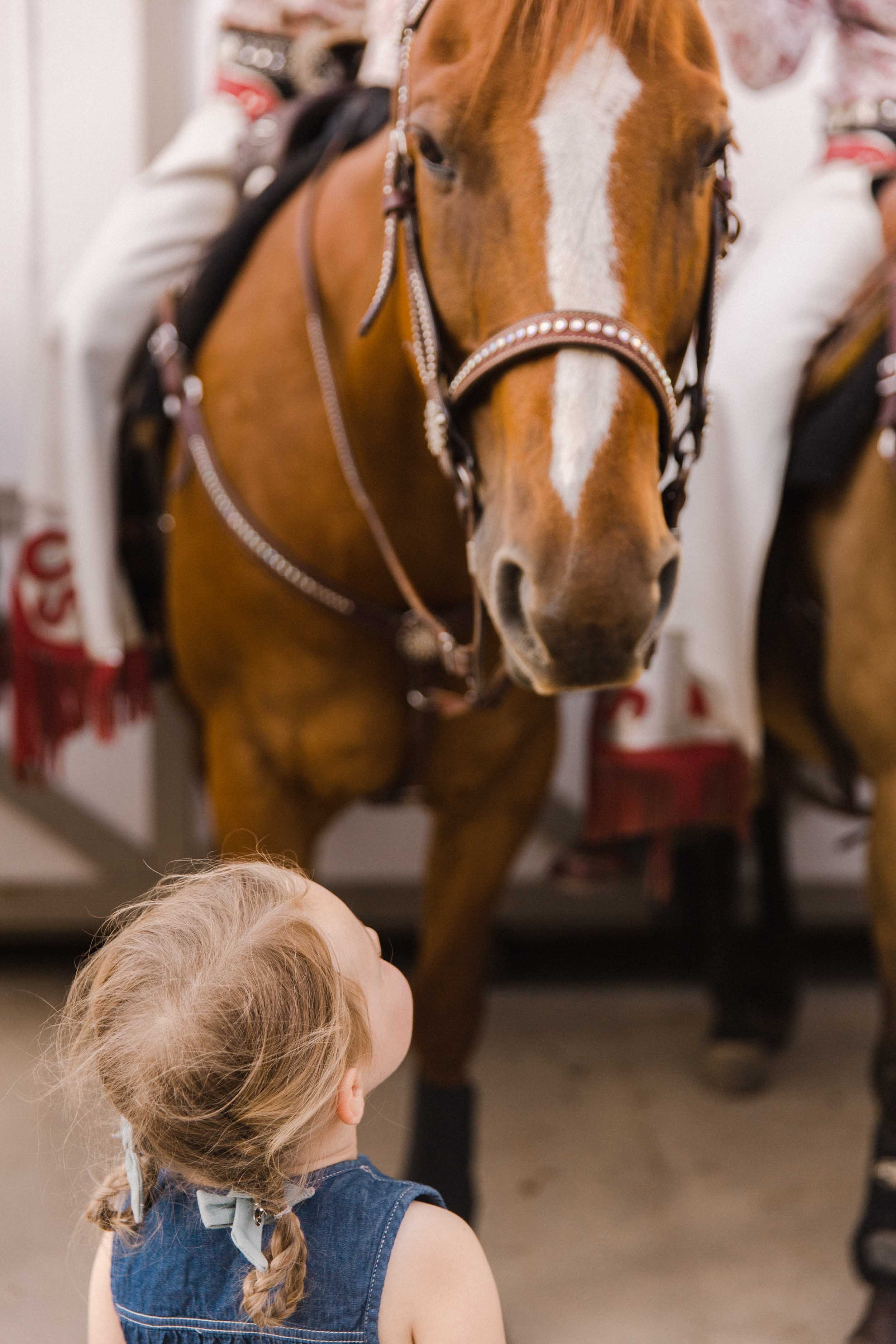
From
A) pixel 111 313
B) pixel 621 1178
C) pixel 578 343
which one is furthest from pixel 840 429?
pixel 621 1178

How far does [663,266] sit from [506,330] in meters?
0.13

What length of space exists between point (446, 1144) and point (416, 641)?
67 centimetres

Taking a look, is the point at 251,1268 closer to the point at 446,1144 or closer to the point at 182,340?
the point at 446,1144

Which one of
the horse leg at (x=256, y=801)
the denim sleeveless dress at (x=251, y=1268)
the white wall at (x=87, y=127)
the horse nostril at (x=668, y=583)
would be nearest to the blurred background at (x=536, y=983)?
the white wall at (x=87, y=127)

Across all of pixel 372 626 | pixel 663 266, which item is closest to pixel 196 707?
pixel 372 626

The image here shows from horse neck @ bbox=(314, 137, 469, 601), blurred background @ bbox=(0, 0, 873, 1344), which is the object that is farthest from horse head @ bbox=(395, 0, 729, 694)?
blurred background @ bbox=(0, 0, 873, 1344)

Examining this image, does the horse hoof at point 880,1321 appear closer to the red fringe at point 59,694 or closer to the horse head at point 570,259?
the horse head at point 570,259

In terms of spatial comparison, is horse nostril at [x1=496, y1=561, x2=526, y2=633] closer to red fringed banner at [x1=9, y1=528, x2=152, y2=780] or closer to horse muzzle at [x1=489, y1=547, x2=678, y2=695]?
horse muzzle at [x1=489, y1=547, x2=678, y2=695]

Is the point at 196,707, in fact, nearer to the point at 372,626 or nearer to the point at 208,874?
the point at 372,626

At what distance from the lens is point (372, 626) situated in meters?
1.34

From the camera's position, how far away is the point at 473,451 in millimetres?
982

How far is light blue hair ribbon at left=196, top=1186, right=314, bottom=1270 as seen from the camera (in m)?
0.71

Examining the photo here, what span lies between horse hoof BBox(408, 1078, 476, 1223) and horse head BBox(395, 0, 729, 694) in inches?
32.6

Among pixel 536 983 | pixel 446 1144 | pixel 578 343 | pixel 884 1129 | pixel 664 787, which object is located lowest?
pixel 536 983
